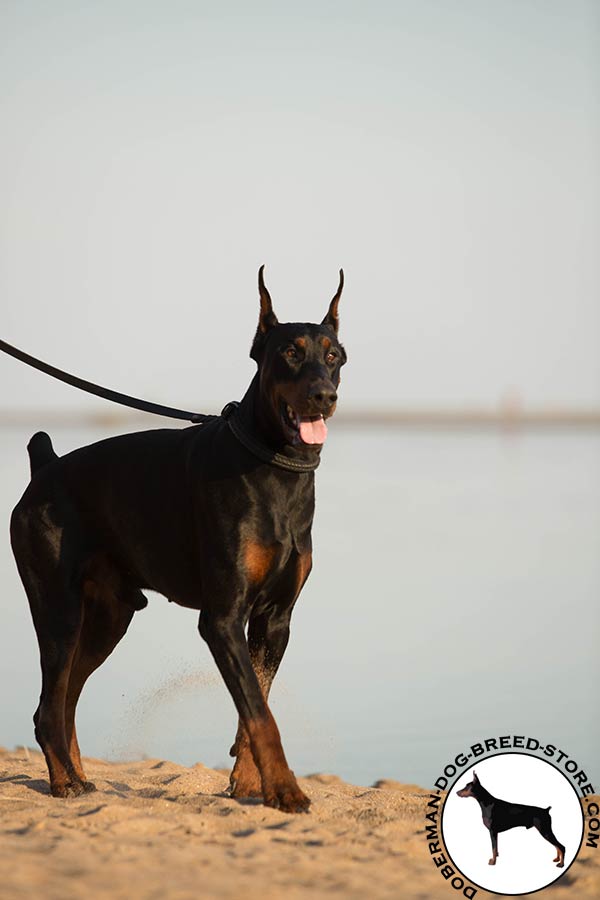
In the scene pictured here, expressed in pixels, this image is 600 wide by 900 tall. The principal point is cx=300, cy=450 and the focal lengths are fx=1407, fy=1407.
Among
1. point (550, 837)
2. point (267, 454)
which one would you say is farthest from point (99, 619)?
point (550, 837)

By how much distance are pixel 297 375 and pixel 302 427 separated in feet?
0.66

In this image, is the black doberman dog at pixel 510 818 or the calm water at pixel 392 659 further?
the calm water at pixel 392 659

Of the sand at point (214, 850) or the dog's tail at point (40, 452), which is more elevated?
the dog's tail at point (40, 452)

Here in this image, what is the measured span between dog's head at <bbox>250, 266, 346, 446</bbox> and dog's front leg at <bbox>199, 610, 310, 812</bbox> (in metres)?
0.78

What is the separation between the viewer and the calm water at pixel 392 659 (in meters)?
8.01

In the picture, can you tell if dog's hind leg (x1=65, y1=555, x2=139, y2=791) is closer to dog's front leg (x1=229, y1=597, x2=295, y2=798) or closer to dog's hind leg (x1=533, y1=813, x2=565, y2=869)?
dog's front leg (x1=229, y1=597, x2=295, y2=798)

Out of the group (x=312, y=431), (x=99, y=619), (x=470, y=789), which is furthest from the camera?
(x=99, y=619)

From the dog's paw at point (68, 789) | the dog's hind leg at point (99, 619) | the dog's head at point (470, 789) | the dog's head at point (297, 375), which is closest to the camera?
the dog's head at point (470, 789)

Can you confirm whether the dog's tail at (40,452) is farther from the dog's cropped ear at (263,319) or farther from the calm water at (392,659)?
the calm water at (392,659)

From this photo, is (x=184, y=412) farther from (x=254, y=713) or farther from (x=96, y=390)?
(x=254, y=713)

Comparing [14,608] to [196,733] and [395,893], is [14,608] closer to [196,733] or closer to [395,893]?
[196,733]

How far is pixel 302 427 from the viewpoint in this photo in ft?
17.7

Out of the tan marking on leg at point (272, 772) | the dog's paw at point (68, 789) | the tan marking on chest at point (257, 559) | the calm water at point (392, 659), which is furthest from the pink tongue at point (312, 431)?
the calm water at point (392, 659)

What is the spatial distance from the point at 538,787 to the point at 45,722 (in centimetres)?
214
